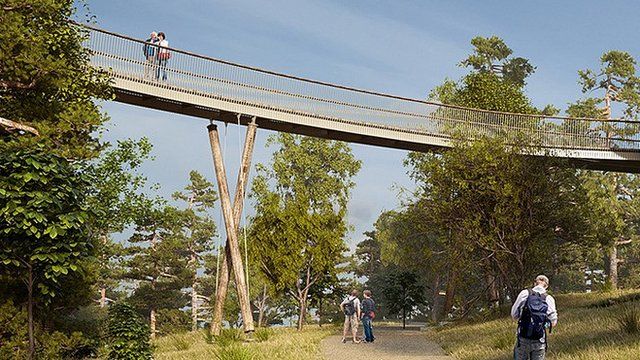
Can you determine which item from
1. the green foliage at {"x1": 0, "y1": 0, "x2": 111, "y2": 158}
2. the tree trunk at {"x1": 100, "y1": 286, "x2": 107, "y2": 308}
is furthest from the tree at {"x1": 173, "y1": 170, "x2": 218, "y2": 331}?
the green foliage at {"x1": 0, "y1": 0, "x2": 111, "y2": 158}

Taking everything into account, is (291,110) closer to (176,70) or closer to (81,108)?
(176,70)

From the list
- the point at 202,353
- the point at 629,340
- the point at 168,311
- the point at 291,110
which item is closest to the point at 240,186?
the point at 291,110

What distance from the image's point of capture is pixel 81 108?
1772 cm

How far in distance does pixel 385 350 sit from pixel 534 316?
31.5 feet

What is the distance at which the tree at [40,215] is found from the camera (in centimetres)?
1411

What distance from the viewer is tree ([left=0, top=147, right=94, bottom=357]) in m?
14.1

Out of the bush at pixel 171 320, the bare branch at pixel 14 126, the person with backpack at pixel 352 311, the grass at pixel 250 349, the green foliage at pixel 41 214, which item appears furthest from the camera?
the bush at pixel 171 320

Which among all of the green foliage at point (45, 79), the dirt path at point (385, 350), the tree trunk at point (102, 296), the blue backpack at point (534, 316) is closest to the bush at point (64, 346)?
the green foliage at point (45, 79)

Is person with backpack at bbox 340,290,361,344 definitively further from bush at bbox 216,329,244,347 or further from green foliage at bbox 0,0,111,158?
green foliage at bbox 0,0,111,158

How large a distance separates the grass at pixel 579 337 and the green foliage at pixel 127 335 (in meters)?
7.38

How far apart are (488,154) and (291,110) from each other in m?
8.30

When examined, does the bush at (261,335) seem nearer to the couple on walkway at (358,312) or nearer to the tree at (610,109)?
the couple on walkway at (358,312)

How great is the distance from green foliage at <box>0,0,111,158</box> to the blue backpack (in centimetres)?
1086

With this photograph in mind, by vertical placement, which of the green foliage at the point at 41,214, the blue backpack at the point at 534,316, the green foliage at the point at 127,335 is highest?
the green foliage at the point at 41,214
